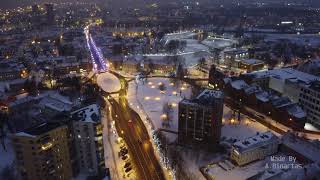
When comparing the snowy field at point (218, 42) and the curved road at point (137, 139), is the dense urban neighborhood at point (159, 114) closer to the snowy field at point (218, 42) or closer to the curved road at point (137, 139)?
the curved road at point (137, 139)

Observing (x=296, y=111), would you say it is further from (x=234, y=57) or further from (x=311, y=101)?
(x=234, y=57)

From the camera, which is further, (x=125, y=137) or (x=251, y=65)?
(x=251, y=65)

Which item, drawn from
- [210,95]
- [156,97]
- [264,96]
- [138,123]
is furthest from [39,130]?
[264,96]

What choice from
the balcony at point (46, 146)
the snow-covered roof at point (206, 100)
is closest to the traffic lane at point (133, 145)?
the snow-covered roof at point (206, 100)

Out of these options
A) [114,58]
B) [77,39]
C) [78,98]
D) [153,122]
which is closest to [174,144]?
[153,122]

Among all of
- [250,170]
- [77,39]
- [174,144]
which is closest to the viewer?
[250,170]

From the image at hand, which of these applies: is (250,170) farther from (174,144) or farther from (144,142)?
(144,142)

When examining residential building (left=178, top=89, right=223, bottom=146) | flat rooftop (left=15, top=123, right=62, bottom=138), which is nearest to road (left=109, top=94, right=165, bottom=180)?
residential building (left=178, top=89, right=223, bottom=146)
